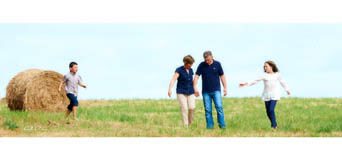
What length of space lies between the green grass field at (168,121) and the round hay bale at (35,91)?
4.26 ft

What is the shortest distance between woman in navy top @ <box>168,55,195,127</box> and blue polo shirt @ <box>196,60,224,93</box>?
1.97ft

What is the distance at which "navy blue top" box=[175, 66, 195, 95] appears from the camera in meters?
14.5

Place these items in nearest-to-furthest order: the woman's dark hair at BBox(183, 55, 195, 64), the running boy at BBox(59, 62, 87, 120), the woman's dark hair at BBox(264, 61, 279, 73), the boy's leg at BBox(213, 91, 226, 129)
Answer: the boy's leg at BBox(213, 91, 226, 129)
the woman's dark hair at BBox(264, 61, 279, 73)
the woman's dark hair at BBox(183, 55, 195, 64)
the running boy at BBox(59, 62, 87, 120)

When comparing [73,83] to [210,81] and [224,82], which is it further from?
[224,82]

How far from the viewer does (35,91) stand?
20.7 m

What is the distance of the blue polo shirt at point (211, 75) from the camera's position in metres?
13.9

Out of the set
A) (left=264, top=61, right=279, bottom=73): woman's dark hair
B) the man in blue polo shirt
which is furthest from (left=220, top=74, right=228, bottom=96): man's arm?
(left=264, top=61, right=279, bottom=73): woman's dark hair

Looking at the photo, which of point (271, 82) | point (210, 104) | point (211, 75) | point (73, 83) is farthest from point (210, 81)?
point (73, 83)

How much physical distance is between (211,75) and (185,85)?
96cm

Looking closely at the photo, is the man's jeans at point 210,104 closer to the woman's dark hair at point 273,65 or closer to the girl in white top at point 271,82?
the girl in white top at point 271,82

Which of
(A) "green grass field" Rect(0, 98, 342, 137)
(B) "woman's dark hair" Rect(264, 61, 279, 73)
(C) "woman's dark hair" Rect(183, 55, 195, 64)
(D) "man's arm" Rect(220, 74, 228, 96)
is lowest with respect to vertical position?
(A) "green grass field" Rect(0, 98, 342, 137)

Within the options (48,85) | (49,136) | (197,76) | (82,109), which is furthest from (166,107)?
(49,136)

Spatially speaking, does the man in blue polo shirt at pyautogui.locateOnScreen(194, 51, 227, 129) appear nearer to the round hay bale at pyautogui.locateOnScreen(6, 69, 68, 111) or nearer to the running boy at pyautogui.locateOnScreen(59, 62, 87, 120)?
the running boy at pyautogui.locateOnScreen(59, 62, 87, 120)

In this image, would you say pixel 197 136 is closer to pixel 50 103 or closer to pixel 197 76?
pixel 197 76
